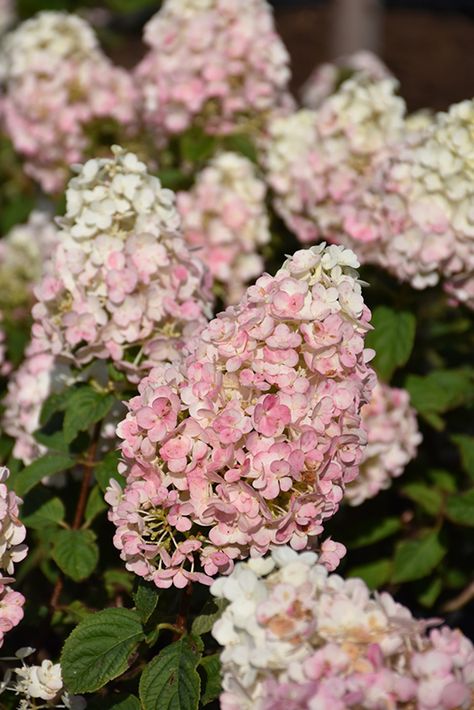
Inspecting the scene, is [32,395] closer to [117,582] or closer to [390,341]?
[117,582]

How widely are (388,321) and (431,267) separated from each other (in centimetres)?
24

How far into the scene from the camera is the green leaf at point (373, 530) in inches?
118

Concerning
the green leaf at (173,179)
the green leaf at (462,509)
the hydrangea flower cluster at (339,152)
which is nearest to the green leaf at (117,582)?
the green leaf at (462,509)

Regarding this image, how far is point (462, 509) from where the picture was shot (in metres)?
2.87

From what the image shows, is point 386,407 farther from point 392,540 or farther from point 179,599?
point 179,599

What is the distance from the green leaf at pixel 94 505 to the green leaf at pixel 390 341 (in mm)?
801

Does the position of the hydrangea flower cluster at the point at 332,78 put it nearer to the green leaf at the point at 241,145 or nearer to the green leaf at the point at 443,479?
the green leaf at the point at 241,145

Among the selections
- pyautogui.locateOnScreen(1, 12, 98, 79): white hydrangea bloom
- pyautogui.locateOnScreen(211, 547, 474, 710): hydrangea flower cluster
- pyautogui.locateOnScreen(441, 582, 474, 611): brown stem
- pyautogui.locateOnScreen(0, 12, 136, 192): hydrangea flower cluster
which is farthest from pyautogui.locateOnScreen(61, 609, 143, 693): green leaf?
pyautogui.locateOnScreen(1, 12, 98, 79): white hydrangea bloom

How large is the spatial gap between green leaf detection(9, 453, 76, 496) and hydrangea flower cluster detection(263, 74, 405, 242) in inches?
45.3

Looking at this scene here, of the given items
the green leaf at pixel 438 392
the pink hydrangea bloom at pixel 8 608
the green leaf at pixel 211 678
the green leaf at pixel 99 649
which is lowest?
the green leaf at pixel 438 392

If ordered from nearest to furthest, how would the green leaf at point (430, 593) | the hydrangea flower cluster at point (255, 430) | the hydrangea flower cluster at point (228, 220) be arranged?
the hydrangea flower cluster at point (255, 430) < the green leaf at point (430, 593) < the hydrangea flower cluster at point (228, 220)

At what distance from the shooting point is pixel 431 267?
270 centimetres

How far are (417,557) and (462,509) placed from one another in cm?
19

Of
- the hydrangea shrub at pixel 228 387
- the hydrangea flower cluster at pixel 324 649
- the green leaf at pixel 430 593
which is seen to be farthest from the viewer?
the green leaf at pixel 430 593
